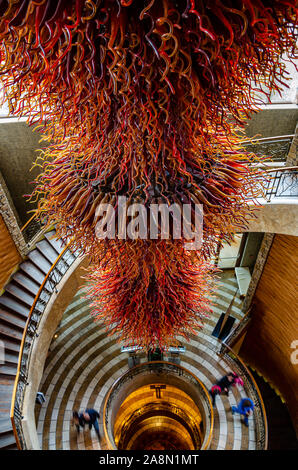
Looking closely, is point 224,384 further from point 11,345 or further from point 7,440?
point 11,345

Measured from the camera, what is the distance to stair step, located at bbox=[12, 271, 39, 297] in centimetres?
688

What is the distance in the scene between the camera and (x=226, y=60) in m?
1.46

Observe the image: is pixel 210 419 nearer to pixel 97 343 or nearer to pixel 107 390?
pixel 107 390

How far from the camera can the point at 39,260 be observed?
743 centimetres

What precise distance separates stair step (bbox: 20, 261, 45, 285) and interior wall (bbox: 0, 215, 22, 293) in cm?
26

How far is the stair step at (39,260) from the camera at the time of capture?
7287mm

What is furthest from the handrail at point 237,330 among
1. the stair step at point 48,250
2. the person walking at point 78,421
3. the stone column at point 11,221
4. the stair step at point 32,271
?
the stone column at point 11,221

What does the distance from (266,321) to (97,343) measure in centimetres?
546

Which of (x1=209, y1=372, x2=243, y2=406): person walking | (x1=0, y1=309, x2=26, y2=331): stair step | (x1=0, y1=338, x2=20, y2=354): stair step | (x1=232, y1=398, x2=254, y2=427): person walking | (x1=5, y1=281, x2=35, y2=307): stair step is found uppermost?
(x1=5, y1=281, x2=35, y2=307): stair step

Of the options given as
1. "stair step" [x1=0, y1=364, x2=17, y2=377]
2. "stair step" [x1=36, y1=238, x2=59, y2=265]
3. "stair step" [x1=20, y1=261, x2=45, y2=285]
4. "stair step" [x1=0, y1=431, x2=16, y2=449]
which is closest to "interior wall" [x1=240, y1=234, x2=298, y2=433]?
"stair step" [x1=36, y1=238, x2=59, y2=265]

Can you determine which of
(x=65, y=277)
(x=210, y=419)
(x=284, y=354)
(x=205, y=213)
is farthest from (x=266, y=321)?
(x=205, y=213)

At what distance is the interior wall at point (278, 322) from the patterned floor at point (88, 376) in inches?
64.6

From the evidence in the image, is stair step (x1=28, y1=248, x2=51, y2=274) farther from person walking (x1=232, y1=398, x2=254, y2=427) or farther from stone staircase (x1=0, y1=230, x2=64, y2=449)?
person walking (x1=232, y1=398, x2=254, y2=427)

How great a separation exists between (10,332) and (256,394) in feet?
20.5
